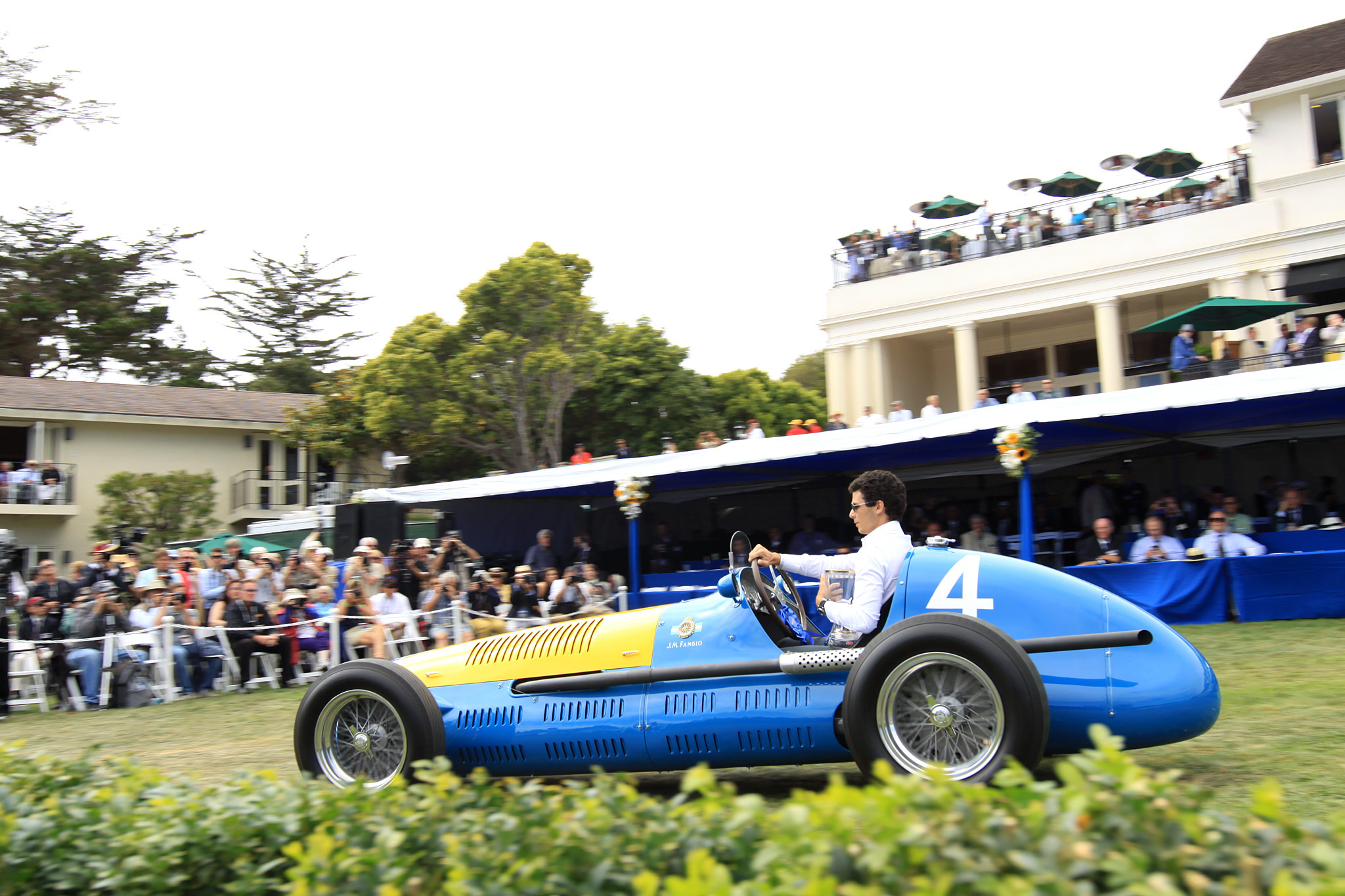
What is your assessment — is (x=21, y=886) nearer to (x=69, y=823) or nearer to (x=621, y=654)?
(x=69, y=823)

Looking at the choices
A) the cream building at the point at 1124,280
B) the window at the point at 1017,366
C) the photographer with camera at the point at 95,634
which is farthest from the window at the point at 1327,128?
the photographer with camera at the point at 95,634

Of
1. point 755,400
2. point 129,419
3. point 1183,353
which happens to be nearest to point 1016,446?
point 1183,353

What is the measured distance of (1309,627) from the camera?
34.9 ft

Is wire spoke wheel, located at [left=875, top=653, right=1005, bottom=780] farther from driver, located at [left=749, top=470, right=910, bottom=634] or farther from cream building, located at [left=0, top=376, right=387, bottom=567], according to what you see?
cream building, located at [left=0, top=376, right=387, bottom=567]

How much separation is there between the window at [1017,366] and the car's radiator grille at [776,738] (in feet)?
78.2

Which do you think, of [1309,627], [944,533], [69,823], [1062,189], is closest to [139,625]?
[69,823]

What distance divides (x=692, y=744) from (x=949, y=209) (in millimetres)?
23629

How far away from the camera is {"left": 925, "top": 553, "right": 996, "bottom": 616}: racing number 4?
4.69 metres

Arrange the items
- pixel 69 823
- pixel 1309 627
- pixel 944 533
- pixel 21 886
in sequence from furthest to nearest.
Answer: pixel 944 533 < pixel 1309 627 < pixel 69 823 < pixel 21 886

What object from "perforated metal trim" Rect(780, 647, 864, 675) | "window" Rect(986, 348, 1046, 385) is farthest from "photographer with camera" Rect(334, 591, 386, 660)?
"window" Rect(986, 348, 1046, 385)

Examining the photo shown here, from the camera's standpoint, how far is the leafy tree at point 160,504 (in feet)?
97.4

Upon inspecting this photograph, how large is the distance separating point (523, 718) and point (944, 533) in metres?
12.3

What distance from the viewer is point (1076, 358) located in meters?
26.4

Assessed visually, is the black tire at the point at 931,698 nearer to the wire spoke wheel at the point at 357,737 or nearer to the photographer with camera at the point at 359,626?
the wire spoke wheel at the point at 357,737
